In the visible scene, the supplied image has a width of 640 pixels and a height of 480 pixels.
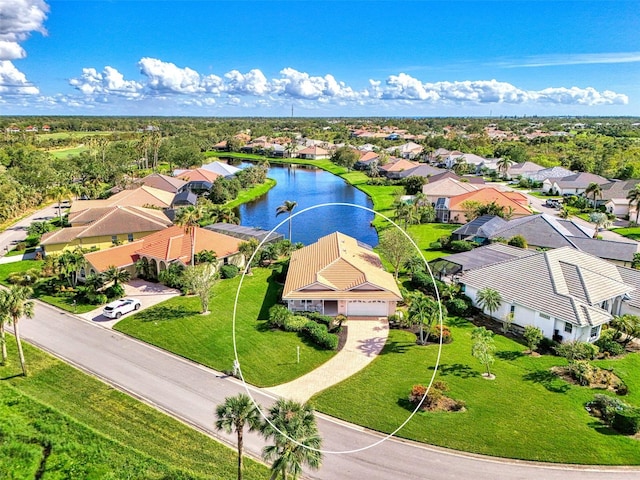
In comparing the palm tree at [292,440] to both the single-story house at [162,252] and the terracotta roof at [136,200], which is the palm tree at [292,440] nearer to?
the single-story house at [162,252]

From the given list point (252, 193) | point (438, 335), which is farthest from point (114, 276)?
point (252, 193)

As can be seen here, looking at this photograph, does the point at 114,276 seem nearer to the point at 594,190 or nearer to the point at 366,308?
the point at 366,308

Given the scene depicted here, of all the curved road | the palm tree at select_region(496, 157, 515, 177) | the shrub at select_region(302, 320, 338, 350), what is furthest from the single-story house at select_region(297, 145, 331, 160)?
the shrub at select_region(302, 320, 338, 350)

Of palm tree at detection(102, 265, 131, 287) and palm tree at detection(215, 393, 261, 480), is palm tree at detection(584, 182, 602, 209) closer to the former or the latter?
palm tree at detection(102, 265, 131, 287)

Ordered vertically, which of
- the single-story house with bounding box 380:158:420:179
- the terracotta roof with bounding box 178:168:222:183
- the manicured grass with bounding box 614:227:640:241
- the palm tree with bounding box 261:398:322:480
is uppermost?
the single-story house with bounding box 380:158:420:179

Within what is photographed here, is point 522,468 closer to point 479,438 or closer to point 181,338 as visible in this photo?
point 479,438

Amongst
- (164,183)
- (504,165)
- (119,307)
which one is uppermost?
(504,165)

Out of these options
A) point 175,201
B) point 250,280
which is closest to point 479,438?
point 250,280
